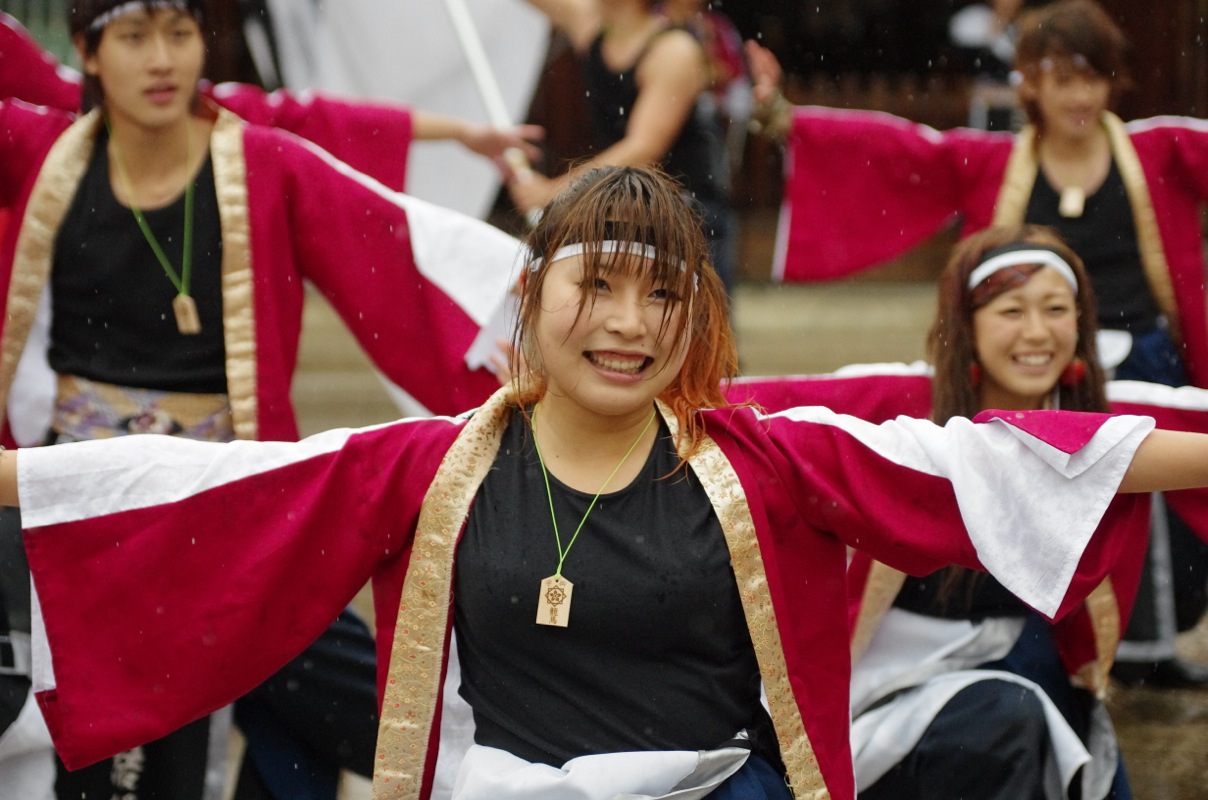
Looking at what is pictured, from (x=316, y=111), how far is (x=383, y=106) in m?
0.17

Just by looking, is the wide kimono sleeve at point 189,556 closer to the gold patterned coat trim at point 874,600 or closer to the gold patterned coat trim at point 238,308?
the gold patterned coat trim at point 238,308

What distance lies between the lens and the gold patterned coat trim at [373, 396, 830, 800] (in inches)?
88.1

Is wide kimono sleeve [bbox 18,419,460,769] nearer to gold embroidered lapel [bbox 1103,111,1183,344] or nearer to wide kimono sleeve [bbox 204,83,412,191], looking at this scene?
wide kimono sleeve [bbox 204,83,412,191]

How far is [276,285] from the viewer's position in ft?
10.7

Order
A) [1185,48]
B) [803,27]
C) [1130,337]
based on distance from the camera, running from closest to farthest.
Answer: [1130,337]
[1185,48]
[803,27]

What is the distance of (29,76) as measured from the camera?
3.89 metres

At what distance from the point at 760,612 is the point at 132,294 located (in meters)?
1.57

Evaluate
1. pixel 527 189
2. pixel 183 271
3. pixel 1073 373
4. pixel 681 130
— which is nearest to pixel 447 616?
pixel 183 271

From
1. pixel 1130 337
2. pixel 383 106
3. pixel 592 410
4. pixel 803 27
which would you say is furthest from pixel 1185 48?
pixel 592 410

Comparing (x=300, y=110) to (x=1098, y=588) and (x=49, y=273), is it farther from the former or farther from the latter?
(x=1098, y=588)

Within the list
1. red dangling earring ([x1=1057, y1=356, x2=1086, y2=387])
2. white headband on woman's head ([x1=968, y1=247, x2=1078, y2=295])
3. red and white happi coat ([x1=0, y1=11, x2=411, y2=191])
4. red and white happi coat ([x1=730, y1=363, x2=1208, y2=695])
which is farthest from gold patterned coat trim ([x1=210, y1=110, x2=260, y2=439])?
red dangling earring ([x1=1057, y1=356, x2=1086, y2=387])

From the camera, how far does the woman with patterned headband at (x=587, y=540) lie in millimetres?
2201

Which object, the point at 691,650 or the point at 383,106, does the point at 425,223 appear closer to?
the point at 383,106

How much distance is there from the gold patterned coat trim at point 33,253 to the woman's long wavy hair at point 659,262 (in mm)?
1286
